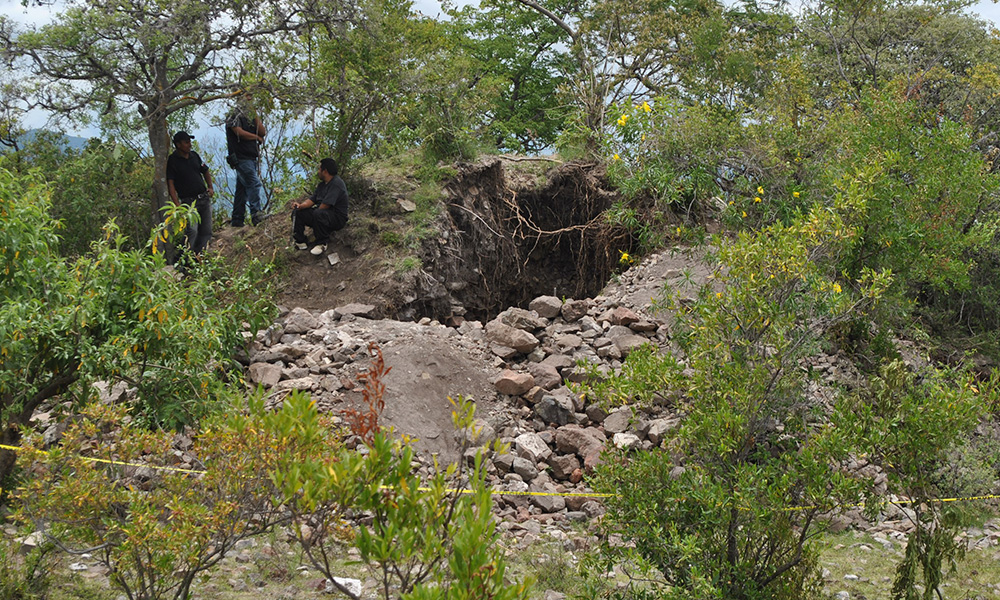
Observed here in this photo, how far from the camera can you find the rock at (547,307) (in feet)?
27.5

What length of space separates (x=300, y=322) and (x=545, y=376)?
243cm

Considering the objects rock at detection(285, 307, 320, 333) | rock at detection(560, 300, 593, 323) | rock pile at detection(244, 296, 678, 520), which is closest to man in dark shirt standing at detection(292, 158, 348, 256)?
rock pile at detection(244, 296, 678, 520)

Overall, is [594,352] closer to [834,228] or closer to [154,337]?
[834,228]

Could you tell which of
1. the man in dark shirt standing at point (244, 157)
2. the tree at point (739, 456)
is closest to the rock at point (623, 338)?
the tree at point (739, 456)

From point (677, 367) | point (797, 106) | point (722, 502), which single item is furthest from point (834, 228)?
point (797, 106)

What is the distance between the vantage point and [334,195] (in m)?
9.34

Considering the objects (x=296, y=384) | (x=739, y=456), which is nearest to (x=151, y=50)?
(x=296, y=384)

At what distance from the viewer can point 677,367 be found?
395cm

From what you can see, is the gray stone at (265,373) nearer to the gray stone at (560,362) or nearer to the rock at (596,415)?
the gray stone at (560,362)

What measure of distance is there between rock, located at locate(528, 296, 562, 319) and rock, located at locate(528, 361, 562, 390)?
1104 millimetres

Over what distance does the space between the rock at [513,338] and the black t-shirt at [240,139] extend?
426cm

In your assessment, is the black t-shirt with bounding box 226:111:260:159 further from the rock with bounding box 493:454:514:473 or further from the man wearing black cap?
the rock with bounding box 493:454:514:473

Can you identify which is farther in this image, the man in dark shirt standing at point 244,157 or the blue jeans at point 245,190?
the blue jeans at point 245,190

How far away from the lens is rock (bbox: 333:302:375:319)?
7.95 meters
